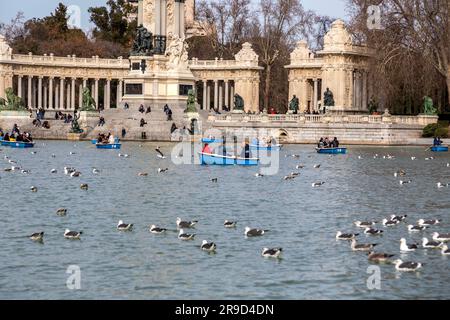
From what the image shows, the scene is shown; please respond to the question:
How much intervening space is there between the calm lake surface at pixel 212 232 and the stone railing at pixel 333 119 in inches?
1058

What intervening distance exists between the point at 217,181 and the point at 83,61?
6849 cm

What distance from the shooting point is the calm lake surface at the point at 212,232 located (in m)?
23.0

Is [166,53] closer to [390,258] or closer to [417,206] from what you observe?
[417,206]

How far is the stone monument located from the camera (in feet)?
293

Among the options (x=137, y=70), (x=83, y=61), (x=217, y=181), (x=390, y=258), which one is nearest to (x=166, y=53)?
(x=137, y=70)

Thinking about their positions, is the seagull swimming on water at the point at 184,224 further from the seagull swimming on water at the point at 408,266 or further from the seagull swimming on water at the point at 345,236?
the seagull swimming on water at the point at 408,266

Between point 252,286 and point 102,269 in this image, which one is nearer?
point 252,286

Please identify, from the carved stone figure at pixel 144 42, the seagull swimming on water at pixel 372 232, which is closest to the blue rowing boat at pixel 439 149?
the carved stone figure at pixel 144 42

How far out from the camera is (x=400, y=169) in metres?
53.2

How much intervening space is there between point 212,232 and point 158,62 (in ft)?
198

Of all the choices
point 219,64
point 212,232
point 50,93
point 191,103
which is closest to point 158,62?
point 191,103

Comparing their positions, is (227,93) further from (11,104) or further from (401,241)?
(401,241)

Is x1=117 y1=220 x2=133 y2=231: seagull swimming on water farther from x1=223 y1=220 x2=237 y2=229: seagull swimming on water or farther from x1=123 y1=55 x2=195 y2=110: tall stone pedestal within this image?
x1=123 y1=55 x2=195 y2=110: tall stone pedestal

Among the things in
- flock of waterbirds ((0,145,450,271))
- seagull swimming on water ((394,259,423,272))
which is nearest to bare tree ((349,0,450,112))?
flock of waterbirds ((0,145,450,271))
